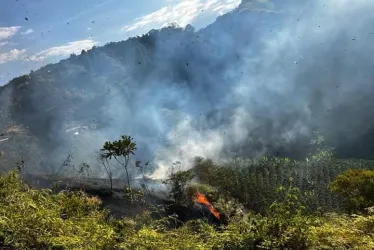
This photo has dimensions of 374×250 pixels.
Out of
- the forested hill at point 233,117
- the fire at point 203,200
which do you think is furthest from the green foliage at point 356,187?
the forested hill at point 233,117

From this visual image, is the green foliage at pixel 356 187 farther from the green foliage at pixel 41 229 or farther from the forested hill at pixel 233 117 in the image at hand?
the forested hill at pixel 233 117

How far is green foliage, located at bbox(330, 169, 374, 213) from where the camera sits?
32.4 m

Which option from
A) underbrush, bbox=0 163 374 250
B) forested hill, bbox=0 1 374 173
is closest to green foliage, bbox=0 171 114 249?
underbrush, bbox=0 163 374 250

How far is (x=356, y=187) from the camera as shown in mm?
35844

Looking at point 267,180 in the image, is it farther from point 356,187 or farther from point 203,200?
point 356,187

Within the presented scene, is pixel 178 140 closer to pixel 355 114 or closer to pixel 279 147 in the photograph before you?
pixel 279 147

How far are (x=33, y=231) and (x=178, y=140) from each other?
16907 centimetres

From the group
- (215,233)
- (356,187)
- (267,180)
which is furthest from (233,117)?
(215,233)

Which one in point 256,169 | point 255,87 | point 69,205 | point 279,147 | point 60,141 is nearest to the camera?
point 69,205

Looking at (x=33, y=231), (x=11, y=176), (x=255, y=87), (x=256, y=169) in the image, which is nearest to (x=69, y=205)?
(x=11, y=176)

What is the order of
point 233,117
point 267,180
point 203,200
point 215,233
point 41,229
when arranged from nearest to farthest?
point 215,233, point 41,229, point 203,200, point 267,180, point 233,117

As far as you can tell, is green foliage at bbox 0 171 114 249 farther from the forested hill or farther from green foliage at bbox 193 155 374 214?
the forested hill

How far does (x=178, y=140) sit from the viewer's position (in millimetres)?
172500

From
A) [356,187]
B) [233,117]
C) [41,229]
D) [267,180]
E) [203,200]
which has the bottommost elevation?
[267,180]
